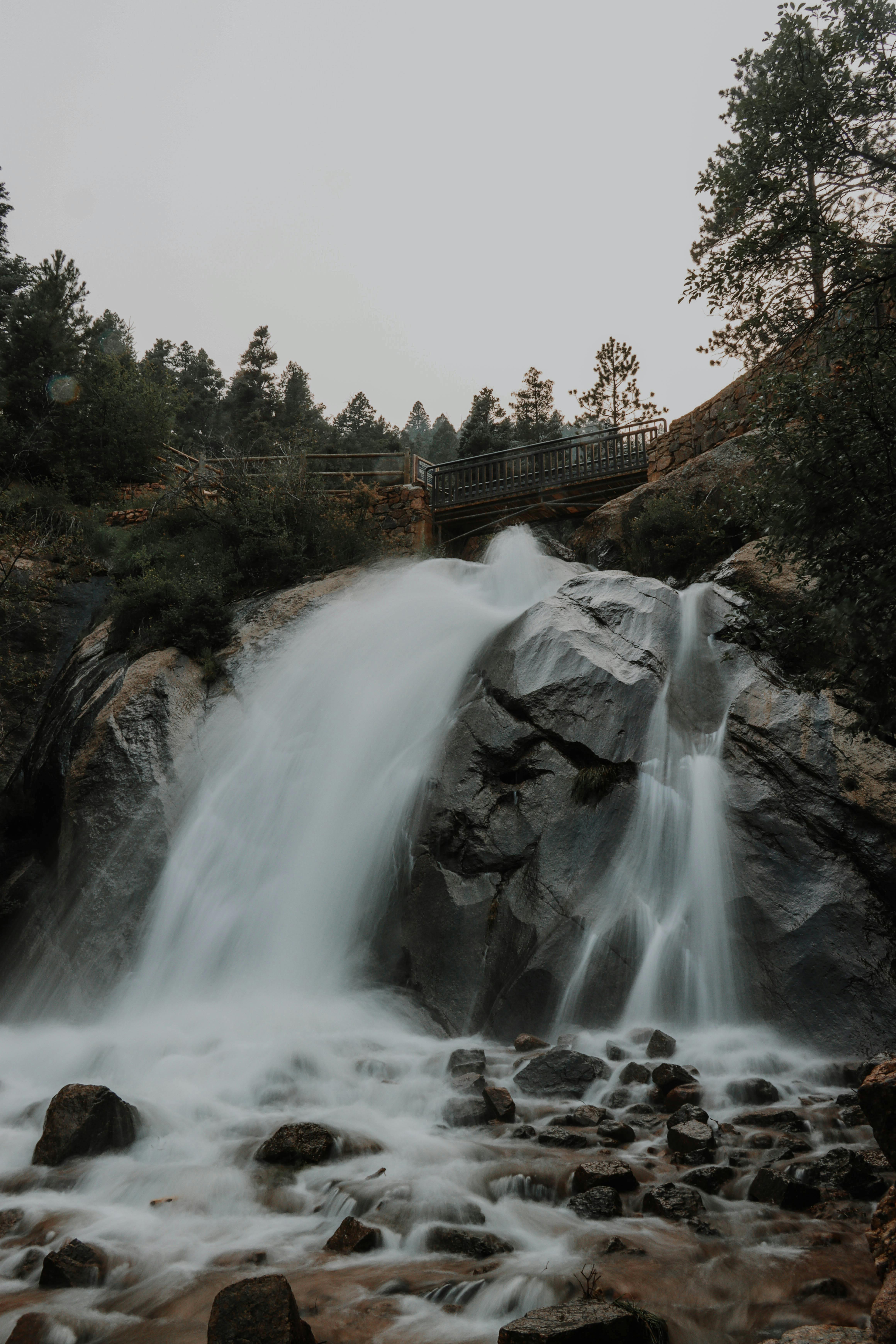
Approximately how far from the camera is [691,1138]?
18.3 ft

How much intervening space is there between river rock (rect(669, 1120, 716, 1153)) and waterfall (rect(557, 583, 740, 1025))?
2.20 m

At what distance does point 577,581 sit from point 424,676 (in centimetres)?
287

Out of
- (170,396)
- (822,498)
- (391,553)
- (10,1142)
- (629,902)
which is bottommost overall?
(10,1142)

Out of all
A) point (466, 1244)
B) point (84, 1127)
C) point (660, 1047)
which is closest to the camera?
point (466, 1244)

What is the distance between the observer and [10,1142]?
6.63 meters

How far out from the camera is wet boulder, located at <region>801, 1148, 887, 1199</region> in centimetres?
484

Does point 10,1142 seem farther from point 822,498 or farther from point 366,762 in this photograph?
point 822,498

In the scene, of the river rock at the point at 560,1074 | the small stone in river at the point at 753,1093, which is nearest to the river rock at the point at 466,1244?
the river rock at the point at 560,1074

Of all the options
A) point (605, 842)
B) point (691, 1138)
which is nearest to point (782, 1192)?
point (691, 1138)

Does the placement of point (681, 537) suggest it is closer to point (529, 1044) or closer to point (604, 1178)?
point (529, 1044)

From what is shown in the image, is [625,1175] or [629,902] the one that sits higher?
[629,902]

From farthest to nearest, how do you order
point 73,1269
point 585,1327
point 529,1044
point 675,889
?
point 675,889, point 529,1044, point 73,1269, point 585,1327

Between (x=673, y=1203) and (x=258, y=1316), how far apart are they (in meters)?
2.55

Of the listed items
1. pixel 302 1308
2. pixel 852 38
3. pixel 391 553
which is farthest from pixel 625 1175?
pixel 391 553
